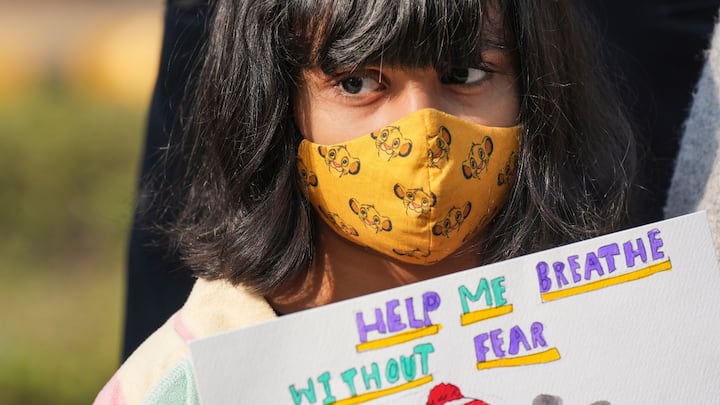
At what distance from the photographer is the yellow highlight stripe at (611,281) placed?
111cm

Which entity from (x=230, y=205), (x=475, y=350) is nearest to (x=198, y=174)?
(x=230, y=205)

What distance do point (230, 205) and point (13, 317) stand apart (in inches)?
82.9

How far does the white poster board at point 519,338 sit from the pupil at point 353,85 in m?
0.32

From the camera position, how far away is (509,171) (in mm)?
1332

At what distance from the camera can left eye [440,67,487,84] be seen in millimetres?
1266

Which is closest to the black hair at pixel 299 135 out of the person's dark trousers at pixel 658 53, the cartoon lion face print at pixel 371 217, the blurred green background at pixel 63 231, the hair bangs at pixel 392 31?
the hair bangs at pixel 392 31

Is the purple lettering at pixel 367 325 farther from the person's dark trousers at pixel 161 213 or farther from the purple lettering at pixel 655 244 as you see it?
the person's dark trousers at pixel 161 213

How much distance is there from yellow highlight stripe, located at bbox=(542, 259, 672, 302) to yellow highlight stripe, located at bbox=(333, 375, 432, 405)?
0.18 metres

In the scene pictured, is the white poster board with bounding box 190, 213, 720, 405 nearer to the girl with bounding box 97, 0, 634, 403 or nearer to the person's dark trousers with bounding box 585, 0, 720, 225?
the girl with bounding box 97, 0, 634, 403

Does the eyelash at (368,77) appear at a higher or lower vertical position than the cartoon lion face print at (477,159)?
higher

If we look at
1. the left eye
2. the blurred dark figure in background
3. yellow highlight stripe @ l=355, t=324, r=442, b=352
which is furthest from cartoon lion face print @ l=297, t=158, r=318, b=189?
the blurred dark figure in background

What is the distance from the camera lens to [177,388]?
1.20 metres

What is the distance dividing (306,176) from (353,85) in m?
0.15

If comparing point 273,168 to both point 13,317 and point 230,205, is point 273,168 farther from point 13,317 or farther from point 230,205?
point 13,317
